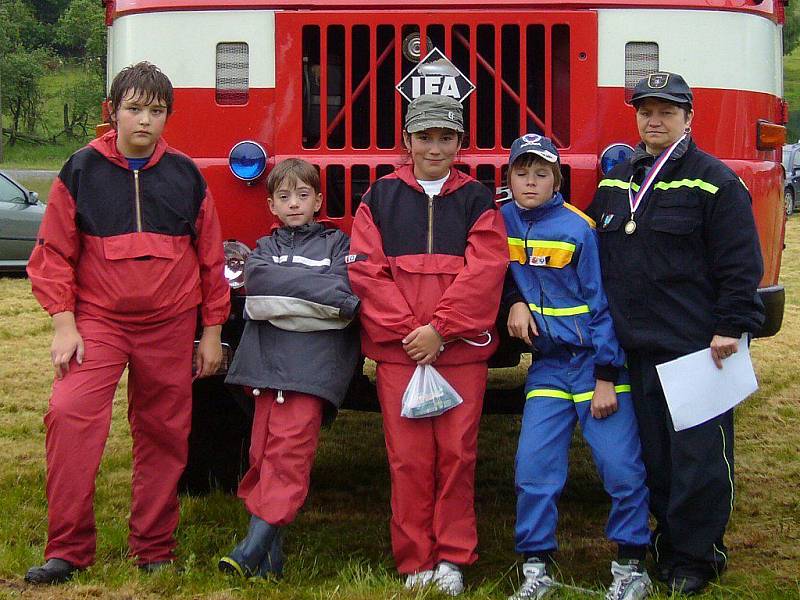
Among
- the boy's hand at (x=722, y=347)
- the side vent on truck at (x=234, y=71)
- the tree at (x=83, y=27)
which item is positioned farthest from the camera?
Result: the tree at (x=83, y=27)

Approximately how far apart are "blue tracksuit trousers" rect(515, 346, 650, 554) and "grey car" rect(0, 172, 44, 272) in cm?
961

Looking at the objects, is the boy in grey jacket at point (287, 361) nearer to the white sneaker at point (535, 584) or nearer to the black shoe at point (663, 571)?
the white sneaker at point (535, 584)

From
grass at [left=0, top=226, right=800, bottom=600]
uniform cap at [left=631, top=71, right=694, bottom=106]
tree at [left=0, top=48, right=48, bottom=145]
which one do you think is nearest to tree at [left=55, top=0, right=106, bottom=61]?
tree at [left=0, top=48, right=48, bottom=145]

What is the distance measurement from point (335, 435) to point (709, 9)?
3090mm

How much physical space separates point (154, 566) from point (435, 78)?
1868 mm

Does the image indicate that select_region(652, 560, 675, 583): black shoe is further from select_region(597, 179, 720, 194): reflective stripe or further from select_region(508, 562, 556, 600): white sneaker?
select_region(597, 179, 720, 194): reflective stripe

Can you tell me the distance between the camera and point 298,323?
3424 millimetres

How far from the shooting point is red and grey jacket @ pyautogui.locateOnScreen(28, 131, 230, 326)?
3273mm

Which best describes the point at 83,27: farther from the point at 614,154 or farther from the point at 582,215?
the point at 582,215

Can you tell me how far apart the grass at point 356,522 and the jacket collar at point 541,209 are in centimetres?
115

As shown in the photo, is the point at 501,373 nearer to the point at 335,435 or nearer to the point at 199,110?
the point at 335,435

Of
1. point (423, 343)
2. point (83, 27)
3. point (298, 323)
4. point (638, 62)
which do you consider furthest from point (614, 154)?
point (83, 27)

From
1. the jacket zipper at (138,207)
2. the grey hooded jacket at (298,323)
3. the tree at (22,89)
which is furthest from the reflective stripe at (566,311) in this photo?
the tree at (22,89)

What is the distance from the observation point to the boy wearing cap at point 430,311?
132 inches
